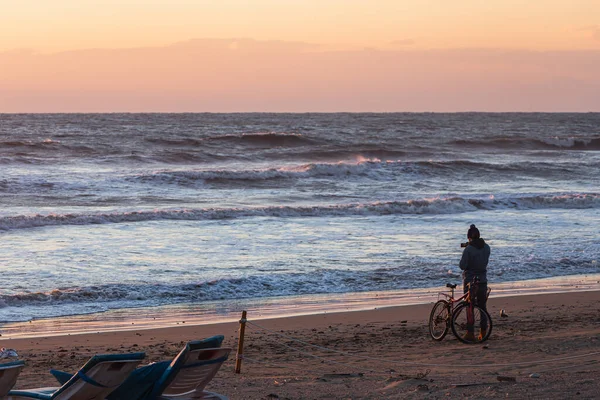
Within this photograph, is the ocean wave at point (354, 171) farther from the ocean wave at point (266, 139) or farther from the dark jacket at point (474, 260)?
the dark jacket at point (474, 260)

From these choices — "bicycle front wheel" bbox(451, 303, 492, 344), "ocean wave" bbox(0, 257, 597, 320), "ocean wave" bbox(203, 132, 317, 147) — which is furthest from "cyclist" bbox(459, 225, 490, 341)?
"ocean wave" bbox(203, 132, 317, 147)

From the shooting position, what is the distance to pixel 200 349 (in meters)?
5.60

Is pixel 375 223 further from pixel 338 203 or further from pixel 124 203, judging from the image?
pixel 124 203

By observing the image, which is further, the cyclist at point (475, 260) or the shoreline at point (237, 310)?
the shoreline at point (237, 310)

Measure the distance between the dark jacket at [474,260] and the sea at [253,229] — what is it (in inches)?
117

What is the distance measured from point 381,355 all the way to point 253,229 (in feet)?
40.8

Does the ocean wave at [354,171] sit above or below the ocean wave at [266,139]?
below

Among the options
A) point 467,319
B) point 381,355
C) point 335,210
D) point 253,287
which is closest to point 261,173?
point 335,210

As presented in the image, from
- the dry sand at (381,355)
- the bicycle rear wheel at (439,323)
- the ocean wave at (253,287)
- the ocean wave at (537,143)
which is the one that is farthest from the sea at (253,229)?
the ocean wave at (537,143)

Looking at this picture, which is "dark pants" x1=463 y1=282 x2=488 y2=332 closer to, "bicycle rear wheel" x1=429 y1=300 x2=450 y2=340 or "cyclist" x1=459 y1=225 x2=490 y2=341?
"cyclist" x1=459 y1=225 x2=490 y2=341

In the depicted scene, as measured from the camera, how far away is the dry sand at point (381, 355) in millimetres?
7969

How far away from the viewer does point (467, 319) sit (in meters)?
10.6

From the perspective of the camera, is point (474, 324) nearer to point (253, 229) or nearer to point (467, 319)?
point (467, 319)

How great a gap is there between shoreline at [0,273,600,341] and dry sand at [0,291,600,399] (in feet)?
1.18
